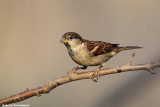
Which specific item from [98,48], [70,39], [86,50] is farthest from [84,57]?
[98,48]

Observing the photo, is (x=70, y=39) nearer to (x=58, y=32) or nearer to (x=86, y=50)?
(x=86, y=50)

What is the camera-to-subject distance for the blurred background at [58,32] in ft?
23.8

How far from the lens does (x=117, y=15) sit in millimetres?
8148

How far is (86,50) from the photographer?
4.42 metres

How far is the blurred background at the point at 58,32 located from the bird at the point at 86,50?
240 cm

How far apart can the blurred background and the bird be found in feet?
7.86

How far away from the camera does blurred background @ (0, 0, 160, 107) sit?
7.26m

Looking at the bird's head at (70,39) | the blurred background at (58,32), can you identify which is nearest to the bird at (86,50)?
the bird's head at (70,39)

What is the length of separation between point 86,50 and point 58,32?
3.71 metres

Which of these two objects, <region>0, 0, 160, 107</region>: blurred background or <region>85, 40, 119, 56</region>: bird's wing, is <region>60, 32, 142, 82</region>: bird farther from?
<region>0, 0, 160, 107</region>: blurred background

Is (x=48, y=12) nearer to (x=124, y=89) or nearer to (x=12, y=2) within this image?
(x=12, y=2)

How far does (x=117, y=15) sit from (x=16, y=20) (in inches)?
88.9

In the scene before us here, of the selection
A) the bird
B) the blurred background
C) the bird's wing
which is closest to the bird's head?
the bird

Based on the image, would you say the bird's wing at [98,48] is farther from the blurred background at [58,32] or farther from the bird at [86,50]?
the blurred background at [58,32]
